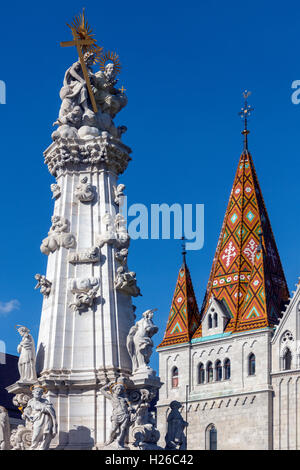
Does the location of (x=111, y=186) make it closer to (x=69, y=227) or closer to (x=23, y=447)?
(x=69, y=227)

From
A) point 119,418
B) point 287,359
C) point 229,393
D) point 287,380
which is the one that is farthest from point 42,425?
point 229,393

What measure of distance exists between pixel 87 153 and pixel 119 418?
19.7ft

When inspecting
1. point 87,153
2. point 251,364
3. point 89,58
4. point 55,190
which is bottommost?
point 55,190

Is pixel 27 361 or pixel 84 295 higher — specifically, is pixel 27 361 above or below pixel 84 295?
below

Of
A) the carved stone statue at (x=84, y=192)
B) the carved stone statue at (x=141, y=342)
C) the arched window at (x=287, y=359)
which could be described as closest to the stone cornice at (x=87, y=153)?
the carved stone statue at (x=84, y=192)

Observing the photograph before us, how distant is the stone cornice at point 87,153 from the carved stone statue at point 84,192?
45 cm

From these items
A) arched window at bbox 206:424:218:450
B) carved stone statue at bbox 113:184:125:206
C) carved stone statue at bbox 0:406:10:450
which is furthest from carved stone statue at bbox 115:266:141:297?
arched window at bbox 206:424:218:450

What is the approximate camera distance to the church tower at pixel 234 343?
67125 millimetres

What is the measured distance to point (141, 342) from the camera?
21.5 metres

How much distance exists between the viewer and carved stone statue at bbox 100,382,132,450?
20.4 m

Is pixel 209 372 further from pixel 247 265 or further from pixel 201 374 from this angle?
pixel 247 265

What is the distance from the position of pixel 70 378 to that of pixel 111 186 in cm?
443

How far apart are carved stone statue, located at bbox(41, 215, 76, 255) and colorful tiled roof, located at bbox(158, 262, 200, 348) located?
50.0 m

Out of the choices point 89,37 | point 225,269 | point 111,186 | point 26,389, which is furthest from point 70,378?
point 225,269
